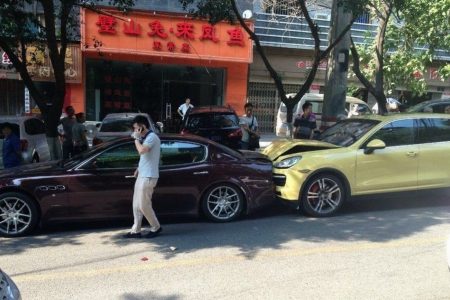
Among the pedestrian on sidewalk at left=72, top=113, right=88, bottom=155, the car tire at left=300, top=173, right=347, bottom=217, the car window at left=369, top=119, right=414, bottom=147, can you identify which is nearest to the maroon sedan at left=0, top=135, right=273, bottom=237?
the car tire at left=300, top=173, right=347, bottom=217

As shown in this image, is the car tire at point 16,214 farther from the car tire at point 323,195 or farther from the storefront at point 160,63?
the storefront at point 160,63

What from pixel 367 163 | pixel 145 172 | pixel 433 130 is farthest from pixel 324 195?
pixel 145 172

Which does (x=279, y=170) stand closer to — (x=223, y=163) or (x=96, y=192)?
(x=223, y=163)

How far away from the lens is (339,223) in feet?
24.5

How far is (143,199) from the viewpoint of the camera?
21.5 ft

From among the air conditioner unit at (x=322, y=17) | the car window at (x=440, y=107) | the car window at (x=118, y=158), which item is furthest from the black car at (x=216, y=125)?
the air conditioner unit at (x=322, y=17)

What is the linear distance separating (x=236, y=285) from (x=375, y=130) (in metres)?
4.19

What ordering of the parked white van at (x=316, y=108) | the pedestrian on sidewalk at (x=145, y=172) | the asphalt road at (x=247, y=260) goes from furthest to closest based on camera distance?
1. the parked white van at (x=316, y=108)
2. the pedestrian on sidewalk at (x=145, y=172)
3. the asphalt road at (x=247, y=260)

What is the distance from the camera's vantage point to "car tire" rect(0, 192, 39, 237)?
6867mm

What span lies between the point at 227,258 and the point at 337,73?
23.1ft

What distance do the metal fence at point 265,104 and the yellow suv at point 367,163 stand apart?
1300 cm

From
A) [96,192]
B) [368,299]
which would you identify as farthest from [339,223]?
[96,192]

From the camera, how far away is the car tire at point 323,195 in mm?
7824

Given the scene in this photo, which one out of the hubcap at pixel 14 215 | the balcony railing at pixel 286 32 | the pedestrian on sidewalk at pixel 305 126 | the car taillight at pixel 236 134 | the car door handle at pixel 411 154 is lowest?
the hubcap at pixel 14 215
